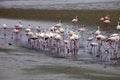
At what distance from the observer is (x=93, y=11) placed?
30.4m

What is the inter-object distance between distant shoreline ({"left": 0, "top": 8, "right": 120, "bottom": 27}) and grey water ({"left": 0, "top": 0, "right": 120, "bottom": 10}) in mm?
1438

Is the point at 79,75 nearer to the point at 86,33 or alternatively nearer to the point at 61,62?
the point at 61,62

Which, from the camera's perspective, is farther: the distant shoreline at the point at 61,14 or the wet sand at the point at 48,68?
the distant shoreline at the point at 61,14

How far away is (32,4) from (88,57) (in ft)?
72.2

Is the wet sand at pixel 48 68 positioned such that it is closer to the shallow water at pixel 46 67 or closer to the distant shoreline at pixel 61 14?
the shallow water at pixel 46 67

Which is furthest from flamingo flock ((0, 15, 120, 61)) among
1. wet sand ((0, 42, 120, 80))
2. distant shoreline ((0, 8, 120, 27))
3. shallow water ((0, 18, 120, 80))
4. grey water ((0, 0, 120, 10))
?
grey water ((0, 0, 120, 10))

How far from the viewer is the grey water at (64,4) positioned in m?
32.4

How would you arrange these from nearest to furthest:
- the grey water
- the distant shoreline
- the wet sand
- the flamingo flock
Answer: the wet sand, the flamingo flock, the distant shoreline, the grey water

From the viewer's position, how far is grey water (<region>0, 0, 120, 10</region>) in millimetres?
32406

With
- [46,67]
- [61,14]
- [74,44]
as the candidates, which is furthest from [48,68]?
[61,14]

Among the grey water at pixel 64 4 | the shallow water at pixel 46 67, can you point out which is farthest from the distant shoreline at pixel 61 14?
the shallow water at pixel 46 67

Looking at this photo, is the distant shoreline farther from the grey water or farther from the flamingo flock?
the flamingo flock

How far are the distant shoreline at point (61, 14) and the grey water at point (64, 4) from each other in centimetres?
144

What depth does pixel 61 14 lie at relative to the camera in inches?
1188
